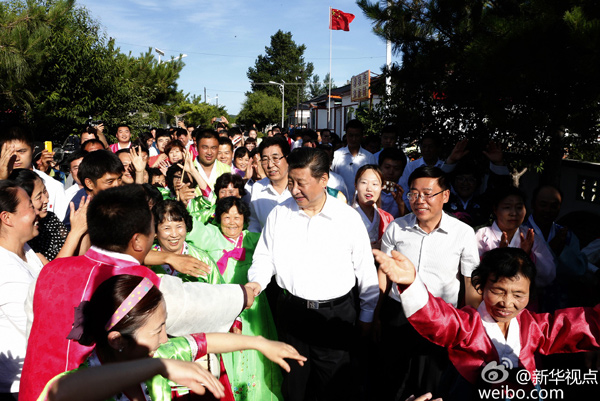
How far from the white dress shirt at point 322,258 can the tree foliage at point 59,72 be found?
29.5 ft

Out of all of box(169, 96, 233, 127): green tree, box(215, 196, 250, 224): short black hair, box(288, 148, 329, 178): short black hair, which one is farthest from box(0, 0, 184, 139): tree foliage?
box(169, 96, 233, 127): green tree

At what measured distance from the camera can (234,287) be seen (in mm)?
2117

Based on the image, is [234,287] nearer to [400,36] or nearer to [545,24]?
[545,24]

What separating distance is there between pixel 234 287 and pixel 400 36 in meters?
3.30

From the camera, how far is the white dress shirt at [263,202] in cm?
399

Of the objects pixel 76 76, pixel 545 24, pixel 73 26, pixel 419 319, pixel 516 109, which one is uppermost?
pixel 73 26

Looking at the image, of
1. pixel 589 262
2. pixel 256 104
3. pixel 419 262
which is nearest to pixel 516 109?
pixel 589 262

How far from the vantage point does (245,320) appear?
3.21m

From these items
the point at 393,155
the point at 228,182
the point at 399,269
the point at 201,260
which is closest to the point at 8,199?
the point at 201,260

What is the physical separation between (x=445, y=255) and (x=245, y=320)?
4.80 ft

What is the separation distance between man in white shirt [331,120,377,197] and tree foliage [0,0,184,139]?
24.4ft

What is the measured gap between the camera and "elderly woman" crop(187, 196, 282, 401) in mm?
3051

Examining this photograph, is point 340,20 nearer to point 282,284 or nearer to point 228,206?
point 228,206

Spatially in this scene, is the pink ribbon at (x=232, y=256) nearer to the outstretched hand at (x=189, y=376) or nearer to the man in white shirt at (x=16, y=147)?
the man in white shirt at (x=16, y=147)
